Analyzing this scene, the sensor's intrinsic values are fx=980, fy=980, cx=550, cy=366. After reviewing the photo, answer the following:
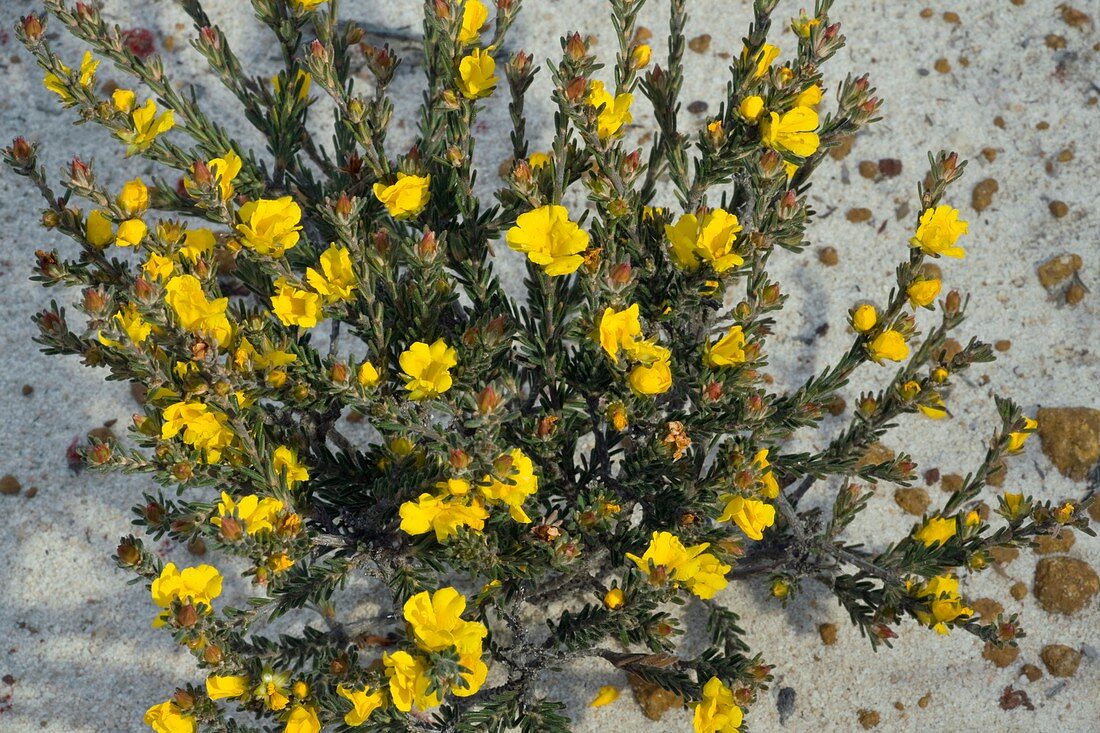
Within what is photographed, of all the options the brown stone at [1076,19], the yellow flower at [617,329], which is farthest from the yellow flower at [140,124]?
the brown stone at [1076,19]

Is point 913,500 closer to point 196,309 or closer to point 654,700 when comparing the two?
point 654,700

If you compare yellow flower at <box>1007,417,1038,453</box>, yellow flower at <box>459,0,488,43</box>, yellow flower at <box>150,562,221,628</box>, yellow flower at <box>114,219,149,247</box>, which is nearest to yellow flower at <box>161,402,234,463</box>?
yellow flower at <box>150,562,221,628</box>

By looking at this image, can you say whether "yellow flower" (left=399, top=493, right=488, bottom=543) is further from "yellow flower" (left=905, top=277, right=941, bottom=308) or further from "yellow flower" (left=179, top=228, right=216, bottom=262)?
"yellow flower" (left=905, top=277, right=941, bottom=308)

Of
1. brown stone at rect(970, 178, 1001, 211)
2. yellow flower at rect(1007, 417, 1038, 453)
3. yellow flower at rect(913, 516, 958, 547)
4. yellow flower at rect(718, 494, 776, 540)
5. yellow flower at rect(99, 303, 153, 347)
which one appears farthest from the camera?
brown stone at rect(970, 178, 1001, 211)

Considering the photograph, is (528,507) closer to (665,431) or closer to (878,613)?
(665,431)

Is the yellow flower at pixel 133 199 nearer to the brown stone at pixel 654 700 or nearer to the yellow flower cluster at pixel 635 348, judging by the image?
the yellow flower cluster at pixel 635 348

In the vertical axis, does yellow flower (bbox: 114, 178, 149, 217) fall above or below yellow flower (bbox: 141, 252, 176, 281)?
above
